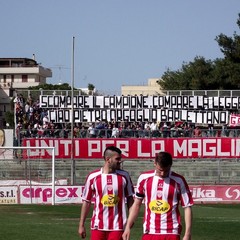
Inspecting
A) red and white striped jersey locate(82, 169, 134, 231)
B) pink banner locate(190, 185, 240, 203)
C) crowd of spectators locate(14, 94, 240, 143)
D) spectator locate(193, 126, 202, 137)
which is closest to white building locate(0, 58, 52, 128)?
crowd of spectators locate(14, 94, 240, 143)

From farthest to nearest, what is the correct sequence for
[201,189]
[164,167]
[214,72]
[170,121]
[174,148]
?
[214,72]
[170,121]
[174,148]
[201,189]
[164,167]

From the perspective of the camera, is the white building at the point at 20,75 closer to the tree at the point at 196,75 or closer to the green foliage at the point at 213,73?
the green foliage at the point at 213,73

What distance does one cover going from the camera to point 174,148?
1796 inches

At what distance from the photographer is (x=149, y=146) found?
4588cm

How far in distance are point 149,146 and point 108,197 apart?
3403 centimetres

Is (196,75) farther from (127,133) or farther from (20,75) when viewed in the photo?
(20,75)

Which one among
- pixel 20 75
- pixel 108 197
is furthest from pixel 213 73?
pixel 108 197

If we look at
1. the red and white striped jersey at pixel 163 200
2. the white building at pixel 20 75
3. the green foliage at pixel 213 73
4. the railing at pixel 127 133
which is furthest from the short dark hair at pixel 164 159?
the white building at pixel 20 75

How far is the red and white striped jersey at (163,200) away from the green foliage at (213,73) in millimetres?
62508

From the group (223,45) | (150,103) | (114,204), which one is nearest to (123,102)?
(150,103)

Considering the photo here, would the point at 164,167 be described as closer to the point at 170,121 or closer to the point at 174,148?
the point at 174,148

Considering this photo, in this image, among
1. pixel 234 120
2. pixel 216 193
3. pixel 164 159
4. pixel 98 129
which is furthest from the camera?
pixel 98 129

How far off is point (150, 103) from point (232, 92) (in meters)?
5.11

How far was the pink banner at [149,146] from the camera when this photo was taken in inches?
1783
